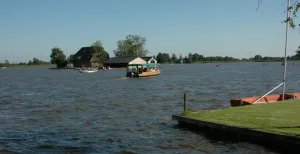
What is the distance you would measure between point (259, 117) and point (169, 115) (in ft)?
27.2

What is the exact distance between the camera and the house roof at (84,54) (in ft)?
520

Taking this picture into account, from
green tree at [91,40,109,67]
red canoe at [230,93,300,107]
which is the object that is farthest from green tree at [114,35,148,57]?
red canoe at [230,93,300,107]

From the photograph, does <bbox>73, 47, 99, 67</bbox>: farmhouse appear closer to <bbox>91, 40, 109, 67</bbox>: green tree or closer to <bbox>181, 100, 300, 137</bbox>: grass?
<bbox>91, 40, 109, 67</bbox>: green tree

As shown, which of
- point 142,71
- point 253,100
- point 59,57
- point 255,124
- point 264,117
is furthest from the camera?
point 59,57

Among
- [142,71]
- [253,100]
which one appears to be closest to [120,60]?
[142,71]

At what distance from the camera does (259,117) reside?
16.9 m

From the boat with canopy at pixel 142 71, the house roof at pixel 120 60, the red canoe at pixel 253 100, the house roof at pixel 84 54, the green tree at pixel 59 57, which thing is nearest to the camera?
the red canoe at pixel 253 100

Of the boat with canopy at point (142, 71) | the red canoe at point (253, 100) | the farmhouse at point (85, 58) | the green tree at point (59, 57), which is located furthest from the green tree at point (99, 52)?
the red canoe at point (253, 100)

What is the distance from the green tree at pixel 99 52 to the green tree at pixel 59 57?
26.3m

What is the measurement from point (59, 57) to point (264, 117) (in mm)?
170914

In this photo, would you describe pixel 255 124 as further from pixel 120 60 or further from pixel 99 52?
pixel 99 52

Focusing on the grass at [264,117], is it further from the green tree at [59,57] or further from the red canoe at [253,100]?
the green tree at [59,57]

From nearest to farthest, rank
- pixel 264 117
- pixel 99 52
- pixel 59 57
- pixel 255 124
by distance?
pixel 255 124
pixel 264 117
pixel 99 52
pixel 59 57

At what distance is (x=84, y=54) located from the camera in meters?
161
